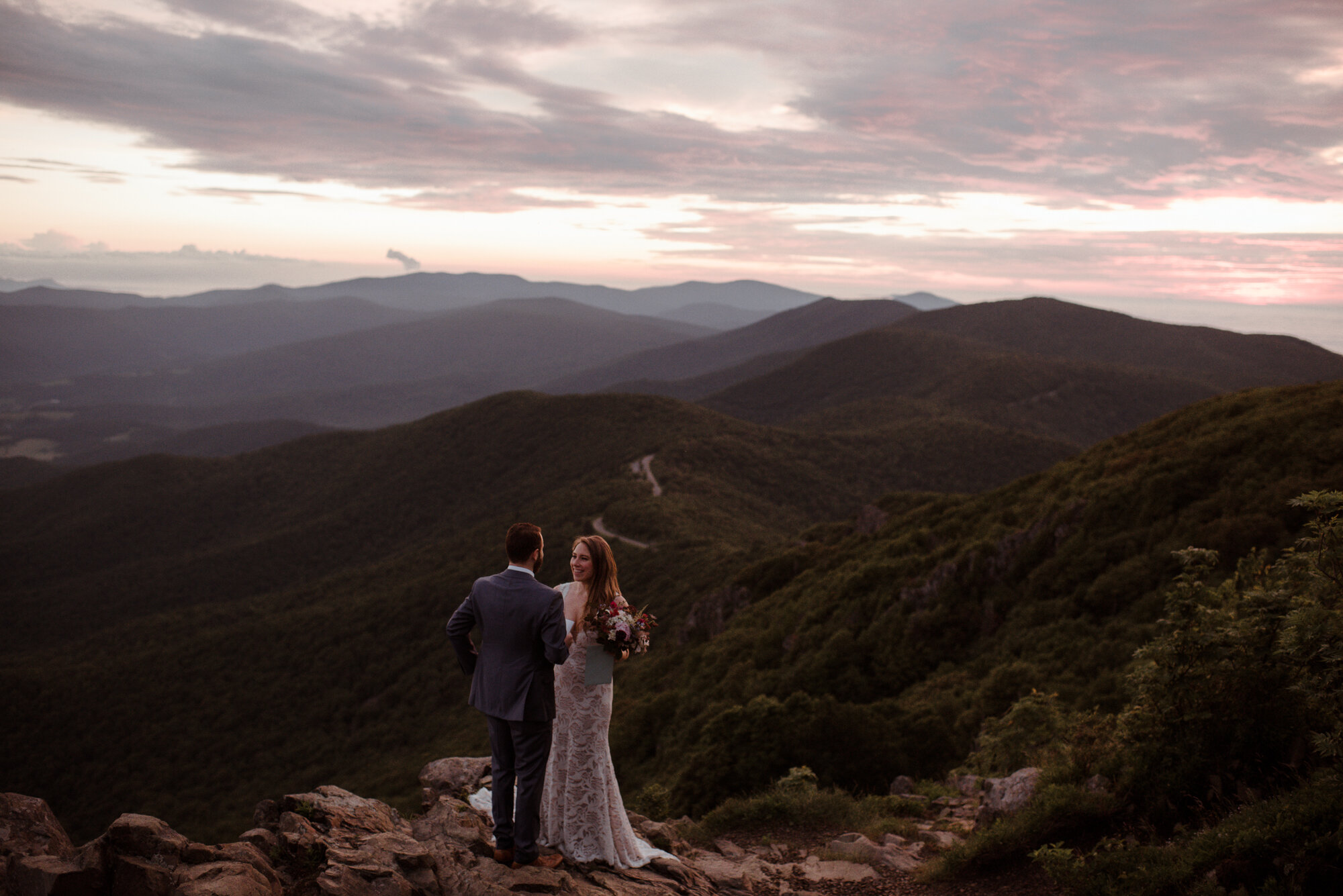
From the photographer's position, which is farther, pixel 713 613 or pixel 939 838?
pixel 713 613

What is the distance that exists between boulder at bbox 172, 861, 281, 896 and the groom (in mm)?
1734

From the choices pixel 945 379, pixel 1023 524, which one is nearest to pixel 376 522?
pixel 1023 524

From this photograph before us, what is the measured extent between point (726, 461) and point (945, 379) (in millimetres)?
81662

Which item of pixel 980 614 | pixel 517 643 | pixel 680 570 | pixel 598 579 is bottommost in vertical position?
pixel 680 570

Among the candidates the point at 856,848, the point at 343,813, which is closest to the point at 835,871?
the point at 856,848

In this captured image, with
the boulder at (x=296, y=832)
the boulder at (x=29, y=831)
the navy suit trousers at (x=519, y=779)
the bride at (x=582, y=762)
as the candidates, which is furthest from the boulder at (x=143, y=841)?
the bride at (x=582, y=762)

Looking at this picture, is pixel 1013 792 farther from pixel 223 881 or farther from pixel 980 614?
pixel 980 614

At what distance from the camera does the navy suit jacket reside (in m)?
5.76

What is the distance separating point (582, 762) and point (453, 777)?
3.20 m

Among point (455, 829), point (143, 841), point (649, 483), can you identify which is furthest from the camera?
point (649, 483)

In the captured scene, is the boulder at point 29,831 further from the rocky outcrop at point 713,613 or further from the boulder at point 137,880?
the rocky outcrop at point 713,613

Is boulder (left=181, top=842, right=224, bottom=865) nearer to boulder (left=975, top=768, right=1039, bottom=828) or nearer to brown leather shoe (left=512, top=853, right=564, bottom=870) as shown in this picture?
brown leather shoe (left=512, top=853, right=564, bottom=870)

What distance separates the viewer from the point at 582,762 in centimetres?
630

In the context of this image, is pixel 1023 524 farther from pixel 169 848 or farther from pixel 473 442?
pixel 473 442
